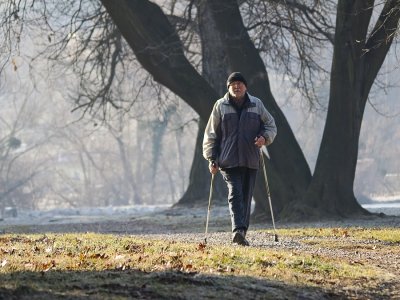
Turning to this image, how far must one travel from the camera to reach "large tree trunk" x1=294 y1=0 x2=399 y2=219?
71.5ft

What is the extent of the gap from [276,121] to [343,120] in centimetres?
143

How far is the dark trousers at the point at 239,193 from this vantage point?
14398mm

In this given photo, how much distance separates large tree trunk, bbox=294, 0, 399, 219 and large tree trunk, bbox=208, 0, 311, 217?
1.59 feet

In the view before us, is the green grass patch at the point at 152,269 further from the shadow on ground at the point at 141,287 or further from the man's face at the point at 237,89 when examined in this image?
the man's face at the point at 237,89

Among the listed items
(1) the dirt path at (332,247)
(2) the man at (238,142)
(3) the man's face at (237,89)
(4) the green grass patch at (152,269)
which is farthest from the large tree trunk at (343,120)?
(4) the green grass patch at (152,269)

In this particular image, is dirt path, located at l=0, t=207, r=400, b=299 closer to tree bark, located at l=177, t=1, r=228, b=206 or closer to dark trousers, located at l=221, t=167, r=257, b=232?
dark trousers, located at l=221, t=167, r=257, b=232

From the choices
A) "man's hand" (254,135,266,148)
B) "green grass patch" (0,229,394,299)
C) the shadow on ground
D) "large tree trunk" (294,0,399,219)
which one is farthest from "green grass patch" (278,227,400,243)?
the shadow on ground

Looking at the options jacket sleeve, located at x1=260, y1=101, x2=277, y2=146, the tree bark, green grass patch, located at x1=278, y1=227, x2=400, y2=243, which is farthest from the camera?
the tree bark

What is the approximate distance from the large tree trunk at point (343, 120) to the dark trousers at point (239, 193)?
24.0ft

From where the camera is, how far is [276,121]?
75.1 ft

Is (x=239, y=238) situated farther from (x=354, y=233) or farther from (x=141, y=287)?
(x=141, y=287)

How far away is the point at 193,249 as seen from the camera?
1264cm

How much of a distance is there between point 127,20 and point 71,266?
1263 cm

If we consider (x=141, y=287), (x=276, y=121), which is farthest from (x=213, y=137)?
(x=276, y=121)
